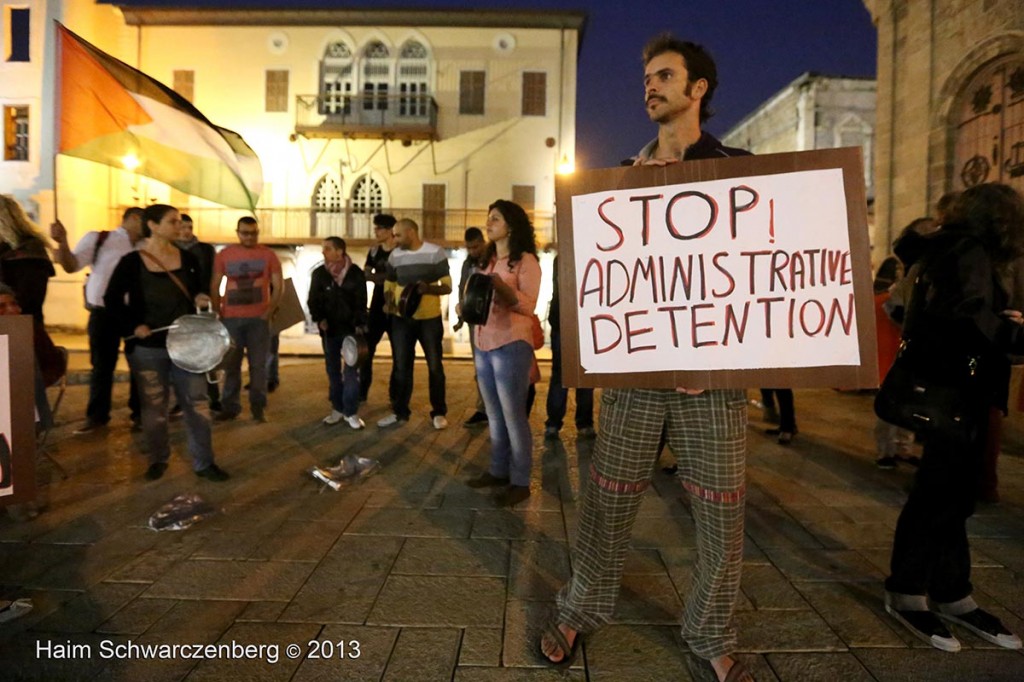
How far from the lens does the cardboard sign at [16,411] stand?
8.37ft

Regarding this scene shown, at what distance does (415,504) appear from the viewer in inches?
161

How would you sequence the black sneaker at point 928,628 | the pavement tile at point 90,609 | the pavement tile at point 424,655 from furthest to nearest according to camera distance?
the pavement tile at point 90,609, the black sneaker at point 928,628, the pavement tile at point 424,655

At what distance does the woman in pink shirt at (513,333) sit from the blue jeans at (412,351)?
2119 mm

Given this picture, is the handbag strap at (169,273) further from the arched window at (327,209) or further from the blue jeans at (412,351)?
the arched window at (327,209)

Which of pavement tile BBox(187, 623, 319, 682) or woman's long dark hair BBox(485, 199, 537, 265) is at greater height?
woman's long dark hair BBox(485, 199, 537, 265)

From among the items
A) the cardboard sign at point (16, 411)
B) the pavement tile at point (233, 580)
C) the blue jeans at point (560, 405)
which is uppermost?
the cardboard sign at point (16, 411)

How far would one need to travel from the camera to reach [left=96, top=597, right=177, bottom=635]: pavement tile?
8.27ft

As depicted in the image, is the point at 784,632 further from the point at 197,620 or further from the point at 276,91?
the point at 276,91

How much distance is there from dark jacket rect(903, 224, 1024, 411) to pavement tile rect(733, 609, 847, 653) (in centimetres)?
115

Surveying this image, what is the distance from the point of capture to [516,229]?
13.4 feet

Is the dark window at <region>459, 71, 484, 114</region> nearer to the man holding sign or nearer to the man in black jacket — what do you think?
the man in black jacket

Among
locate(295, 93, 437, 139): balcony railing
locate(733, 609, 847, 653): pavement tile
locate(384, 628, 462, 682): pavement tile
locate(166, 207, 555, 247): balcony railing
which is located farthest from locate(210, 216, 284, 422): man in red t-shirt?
locate(295, 93, 437, 139): balcony railing

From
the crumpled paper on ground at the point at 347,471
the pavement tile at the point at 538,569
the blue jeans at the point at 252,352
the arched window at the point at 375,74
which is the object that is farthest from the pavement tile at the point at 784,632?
the arched window at the point at 375,74

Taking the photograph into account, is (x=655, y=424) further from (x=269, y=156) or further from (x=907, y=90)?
(x=269, y=156)
